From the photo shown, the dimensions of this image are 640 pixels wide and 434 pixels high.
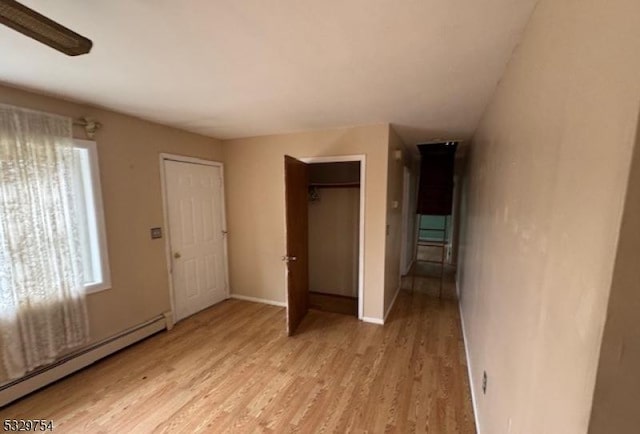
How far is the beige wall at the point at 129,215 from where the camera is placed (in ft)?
8.20

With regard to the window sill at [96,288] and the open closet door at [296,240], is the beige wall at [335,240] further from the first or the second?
the window sill at [96,288]

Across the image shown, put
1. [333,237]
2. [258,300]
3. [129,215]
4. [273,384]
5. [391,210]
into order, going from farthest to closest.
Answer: [333,237] → [258,300] → [391,210] → [129,215] → [273,384]

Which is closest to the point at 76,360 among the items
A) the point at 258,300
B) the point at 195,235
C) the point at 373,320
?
the point at 195,235

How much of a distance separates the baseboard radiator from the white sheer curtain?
3.4 inches

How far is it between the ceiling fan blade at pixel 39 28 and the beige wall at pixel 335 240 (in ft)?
9.95

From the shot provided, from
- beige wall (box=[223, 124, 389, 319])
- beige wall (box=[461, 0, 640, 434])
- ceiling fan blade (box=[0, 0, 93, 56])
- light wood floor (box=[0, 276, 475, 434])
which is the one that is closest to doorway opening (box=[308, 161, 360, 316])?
beige wall (box=[223, 124, 389, 319])

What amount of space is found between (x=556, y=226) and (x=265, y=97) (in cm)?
207

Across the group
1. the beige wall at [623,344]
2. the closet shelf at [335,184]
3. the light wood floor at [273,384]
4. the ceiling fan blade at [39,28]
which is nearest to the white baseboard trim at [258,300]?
the light wood floor at [273,384]

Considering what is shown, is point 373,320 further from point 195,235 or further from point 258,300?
point 195,235

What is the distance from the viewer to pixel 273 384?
218 centimetres

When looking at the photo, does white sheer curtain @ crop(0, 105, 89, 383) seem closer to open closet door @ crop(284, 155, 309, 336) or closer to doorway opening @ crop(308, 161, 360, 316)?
open closet door @ crop(284, 155, 309, 336)

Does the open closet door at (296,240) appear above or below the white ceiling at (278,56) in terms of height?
below

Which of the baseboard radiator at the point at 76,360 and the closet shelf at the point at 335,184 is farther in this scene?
the closet shelf at the point at 335,184

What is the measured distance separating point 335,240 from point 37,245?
310 cm
